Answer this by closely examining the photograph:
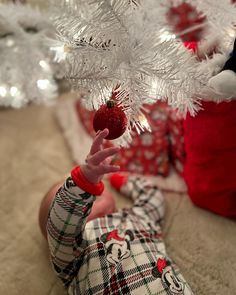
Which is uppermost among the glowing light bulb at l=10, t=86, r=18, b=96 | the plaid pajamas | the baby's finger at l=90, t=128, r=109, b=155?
the glowing light bulb at l=10, t=86, r=18, b=96

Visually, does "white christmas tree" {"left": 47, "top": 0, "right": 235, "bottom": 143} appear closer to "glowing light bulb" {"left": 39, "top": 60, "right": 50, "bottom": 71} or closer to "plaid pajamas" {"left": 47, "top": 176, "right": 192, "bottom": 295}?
"plaid pajamas" {"left": 47, "top": 176, "right": 192, "bottom": 295}

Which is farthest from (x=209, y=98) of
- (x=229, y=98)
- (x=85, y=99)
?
(x=85, y=99)

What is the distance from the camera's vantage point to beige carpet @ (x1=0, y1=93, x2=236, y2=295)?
86 centimetres

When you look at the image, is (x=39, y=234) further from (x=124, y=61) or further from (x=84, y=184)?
(x=124, y=61)

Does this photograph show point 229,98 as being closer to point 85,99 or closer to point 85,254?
point 85,99

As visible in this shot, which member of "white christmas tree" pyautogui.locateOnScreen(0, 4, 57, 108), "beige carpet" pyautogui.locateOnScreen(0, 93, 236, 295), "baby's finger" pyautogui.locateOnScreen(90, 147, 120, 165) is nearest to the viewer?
"baby's finger" pyautogui.locateOnScreen(90, 147, 120, 165)

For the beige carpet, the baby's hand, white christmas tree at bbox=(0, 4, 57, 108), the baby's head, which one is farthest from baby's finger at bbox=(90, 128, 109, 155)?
white christmas tree at bbox=(0, 4, 57, 108)

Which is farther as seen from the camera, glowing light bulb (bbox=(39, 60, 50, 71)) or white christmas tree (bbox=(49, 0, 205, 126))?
glowing light bulb (bbox=(39, 60, 50, 71))

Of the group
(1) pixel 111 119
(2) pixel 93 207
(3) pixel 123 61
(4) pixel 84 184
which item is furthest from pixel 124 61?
(2) pixel 93 207

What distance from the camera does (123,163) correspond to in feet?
3.87

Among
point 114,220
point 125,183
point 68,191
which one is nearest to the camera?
point 68,191

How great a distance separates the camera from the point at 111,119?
0.70m

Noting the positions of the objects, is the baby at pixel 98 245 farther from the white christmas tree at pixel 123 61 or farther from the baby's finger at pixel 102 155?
the white christmas tree at pixel 123 61

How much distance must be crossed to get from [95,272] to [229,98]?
0.48m
